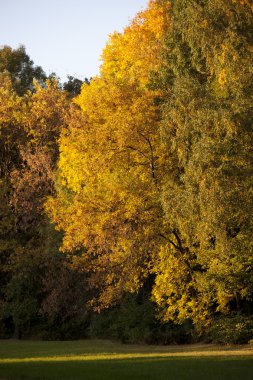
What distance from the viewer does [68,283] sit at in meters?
39.8

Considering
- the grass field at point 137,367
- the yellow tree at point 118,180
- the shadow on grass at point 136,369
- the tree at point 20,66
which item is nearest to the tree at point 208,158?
the yellow tree at point 118,180

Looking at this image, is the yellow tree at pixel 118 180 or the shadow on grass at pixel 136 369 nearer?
the shadow on grass at pixel 136 369

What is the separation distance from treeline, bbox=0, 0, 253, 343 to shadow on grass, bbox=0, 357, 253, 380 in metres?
5.41

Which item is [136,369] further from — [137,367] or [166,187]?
[166,187]

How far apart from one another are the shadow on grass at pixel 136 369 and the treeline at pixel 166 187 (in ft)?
17.8

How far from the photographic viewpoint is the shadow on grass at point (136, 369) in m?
18.0

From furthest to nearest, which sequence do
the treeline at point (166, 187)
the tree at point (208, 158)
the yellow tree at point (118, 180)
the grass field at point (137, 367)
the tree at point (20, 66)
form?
the tree at point (20, 66) → the yellow tree at point (118, 180) → the treeline at point (166, 187) → the tree at point (208, 158) → the grass field at point (137, 367)

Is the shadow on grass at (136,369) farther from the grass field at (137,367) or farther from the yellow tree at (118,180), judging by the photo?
the yellow tree at (118,180)

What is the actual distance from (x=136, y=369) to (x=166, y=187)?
9.78 meters

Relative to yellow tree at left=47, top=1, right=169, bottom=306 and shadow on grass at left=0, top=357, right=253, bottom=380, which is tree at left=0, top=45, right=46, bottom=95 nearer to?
yellow tree at left=47, top=1, right=169, bottom=306

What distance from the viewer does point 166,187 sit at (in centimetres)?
2800

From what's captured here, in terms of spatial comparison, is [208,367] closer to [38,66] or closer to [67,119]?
[67,119]

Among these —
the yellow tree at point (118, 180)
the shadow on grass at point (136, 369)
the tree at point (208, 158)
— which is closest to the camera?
the shadow on grass at point (136, 369)

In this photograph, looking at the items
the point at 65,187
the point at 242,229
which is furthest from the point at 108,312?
the point at 242,229
